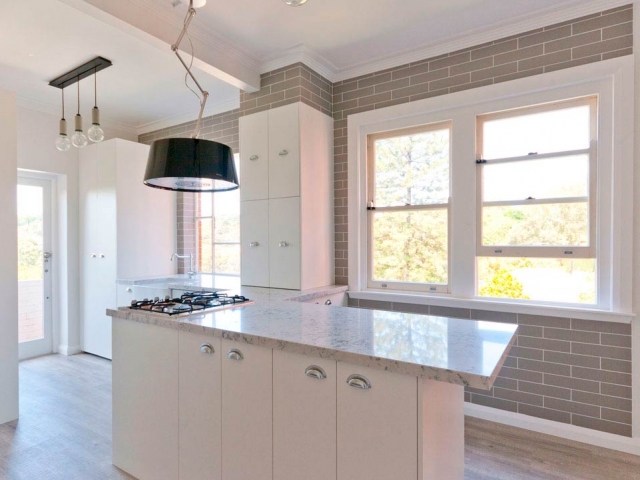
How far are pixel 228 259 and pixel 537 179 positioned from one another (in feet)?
10.4

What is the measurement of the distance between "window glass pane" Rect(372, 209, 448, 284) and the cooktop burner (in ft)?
4.69

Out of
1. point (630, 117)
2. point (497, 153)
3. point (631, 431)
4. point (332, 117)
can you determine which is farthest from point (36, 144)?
Answer: point (631, 431)

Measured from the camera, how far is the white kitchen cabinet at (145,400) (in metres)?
1.90

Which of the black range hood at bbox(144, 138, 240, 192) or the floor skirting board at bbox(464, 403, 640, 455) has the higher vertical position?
the black range hood at bbox(144, 138, 240, 192)

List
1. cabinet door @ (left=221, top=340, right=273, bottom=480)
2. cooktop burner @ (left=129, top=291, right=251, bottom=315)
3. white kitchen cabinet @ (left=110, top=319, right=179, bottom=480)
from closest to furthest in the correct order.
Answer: cabinet door @ (left=221, top=340, right=273, bottom=480) < white kitchen cabinet @ (left=110, top=319, right=179, bottom=480) < cooktop burner @ (left=129, top=291, right=251, bottom=315)

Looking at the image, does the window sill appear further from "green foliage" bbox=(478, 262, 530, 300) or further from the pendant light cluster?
the pendant light cluster

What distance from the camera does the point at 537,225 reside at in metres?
2.66

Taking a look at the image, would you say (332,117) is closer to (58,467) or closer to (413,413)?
(413,413)

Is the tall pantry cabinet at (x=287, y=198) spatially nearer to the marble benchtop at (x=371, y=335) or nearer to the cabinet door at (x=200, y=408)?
the marble benchtop at (x=371, y=335)

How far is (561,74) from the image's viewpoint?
2490 millimetres

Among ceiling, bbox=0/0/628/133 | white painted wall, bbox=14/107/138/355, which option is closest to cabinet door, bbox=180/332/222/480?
ceiling, bbox=0/0/628/133

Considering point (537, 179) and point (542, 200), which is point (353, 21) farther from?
point (542, 200)

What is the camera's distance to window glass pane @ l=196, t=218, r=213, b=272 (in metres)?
4.50

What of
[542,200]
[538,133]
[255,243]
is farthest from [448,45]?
[255,243]
